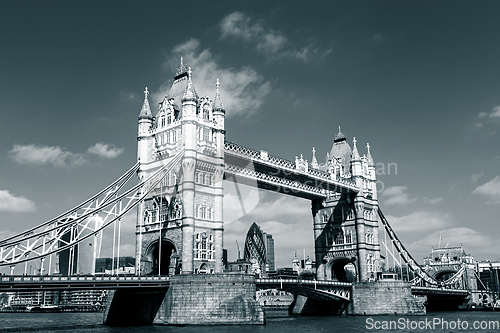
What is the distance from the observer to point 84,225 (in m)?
54.1

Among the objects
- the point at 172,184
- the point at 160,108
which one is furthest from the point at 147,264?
the point at 160,108

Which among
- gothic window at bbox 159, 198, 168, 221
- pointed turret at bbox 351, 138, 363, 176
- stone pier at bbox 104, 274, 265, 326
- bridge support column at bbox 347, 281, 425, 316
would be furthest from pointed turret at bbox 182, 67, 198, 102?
bridge support column at bbox 347, 281, 425, 316

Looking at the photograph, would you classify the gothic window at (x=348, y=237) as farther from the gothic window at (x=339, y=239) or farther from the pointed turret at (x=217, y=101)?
the pointed turret at (x=217, y=101)

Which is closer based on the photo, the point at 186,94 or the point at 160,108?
the point at 186,94

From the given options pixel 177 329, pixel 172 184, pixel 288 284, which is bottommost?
pixel 177 329

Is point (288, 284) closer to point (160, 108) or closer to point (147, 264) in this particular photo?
point (147, 264)

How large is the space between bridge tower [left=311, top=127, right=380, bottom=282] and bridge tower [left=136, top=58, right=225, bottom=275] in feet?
93.1

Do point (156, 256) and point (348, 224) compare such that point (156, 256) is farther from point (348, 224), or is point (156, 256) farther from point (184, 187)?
point (348, 224)

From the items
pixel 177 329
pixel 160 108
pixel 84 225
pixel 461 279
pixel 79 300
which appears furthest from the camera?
pixel 79 300

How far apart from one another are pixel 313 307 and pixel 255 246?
51049mm

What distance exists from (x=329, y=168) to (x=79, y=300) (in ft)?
420

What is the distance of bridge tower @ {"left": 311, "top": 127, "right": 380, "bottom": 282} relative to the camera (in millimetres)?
87062

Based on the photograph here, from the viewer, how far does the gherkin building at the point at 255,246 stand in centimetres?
13266

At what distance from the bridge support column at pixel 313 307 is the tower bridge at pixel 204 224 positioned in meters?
0.23
